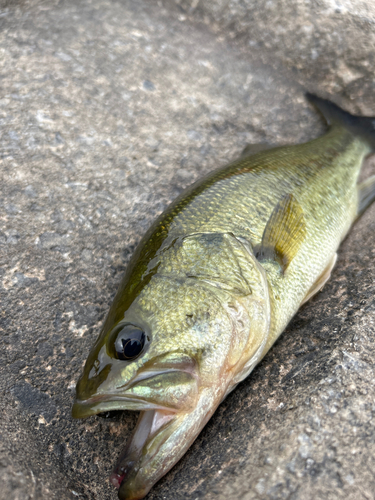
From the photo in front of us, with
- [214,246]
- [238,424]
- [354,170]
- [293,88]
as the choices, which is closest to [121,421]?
[238,424]

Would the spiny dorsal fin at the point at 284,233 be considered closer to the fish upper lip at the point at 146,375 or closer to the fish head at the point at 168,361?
the fish head at the point at 168,361

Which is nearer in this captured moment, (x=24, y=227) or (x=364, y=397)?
(x=364, y=397)

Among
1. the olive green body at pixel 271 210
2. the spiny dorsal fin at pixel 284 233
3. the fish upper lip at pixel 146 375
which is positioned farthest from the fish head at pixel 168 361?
the spiny dorsal fin at pixel 284 233

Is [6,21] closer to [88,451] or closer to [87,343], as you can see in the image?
[87,343]

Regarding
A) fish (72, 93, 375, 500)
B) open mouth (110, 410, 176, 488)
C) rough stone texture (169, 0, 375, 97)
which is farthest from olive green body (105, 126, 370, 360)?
rough stone texture (169, 0, 375, 97)

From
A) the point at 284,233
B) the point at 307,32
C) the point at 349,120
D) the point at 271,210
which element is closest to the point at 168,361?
the point at 284,233

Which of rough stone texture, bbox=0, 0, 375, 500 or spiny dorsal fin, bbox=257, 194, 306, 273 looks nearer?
rough stone texture, bbox=0, 0, 375, 500

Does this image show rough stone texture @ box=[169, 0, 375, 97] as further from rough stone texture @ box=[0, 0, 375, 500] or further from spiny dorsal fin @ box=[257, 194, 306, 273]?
spiny dorsal fin @ box=[257, 194, 306, 273]
